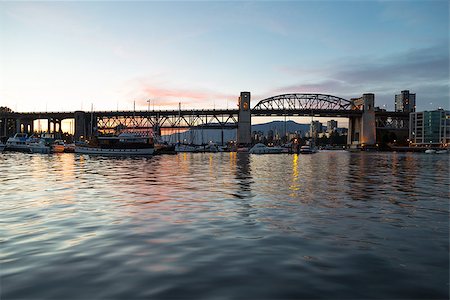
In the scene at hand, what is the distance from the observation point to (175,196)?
60.7 feet

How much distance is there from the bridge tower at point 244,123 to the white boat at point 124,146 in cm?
9044

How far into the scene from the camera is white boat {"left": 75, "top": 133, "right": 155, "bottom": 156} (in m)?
81.4

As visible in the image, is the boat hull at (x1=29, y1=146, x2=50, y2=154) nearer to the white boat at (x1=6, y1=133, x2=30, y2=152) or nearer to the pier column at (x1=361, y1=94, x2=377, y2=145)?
the white boat at (x1=6, y1=133, x2=30, y2=152)

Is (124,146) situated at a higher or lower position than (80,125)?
lower

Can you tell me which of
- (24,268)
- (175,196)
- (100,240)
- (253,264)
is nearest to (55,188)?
(175,196)

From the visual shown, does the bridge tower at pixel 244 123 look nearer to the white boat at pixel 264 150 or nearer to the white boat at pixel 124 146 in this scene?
the white boat at pixel 264 150

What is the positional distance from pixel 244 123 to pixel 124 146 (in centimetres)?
9998

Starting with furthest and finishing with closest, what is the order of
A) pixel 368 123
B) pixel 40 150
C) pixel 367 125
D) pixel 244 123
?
pixel 368 123 < pixel 367 125 < pixel 244 123 < pixel 40 150

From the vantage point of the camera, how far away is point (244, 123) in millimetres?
175875

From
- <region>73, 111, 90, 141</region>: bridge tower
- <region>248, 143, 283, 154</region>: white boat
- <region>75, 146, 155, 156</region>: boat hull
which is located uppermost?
<region>73, 111, 90, 141</region>: bridge tower

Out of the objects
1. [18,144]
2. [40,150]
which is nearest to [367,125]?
[40,150]

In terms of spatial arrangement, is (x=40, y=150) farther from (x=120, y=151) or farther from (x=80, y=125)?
(x=80, y=125)

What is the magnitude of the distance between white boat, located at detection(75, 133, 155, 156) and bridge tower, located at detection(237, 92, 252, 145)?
9044 cm

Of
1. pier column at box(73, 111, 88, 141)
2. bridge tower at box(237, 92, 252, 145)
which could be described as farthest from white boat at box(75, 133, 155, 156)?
bridge tower at box(237, 92, 252, 145)
